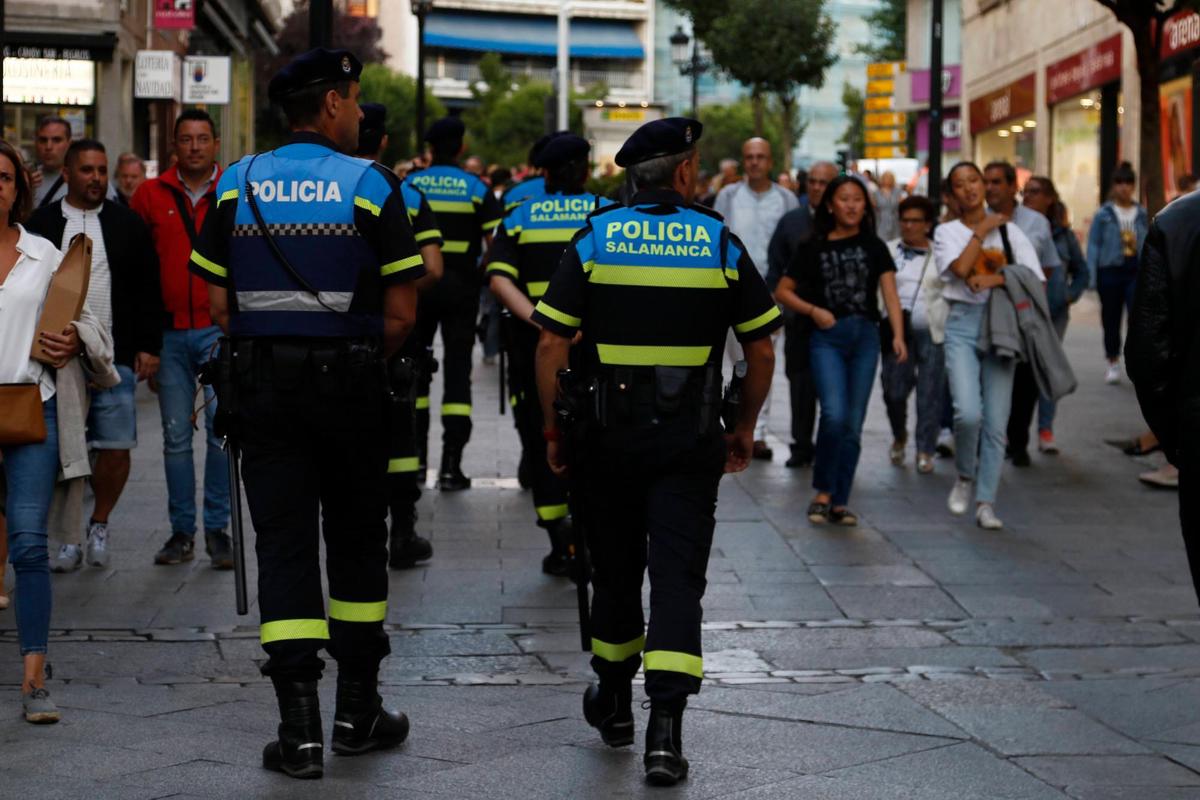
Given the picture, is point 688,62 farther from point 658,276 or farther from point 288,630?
point 288,630

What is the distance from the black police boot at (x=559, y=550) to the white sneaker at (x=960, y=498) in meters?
2.77

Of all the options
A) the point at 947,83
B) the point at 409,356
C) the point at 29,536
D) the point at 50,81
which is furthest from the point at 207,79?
the point at 947,83

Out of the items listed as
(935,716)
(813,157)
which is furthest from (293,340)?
(813,157)

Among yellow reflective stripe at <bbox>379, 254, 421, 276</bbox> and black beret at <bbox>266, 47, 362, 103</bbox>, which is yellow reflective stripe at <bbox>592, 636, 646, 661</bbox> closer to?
yellow reflective stripe at <bbox>379, 254, 421, 276</bbox>

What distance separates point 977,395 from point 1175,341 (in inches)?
238

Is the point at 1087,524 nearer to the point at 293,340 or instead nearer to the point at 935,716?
the point at 935,716

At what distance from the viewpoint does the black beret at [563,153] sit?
9.04 m

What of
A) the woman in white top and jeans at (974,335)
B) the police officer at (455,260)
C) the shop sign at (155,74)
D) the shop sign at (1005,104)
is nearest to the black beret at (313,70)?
the police officer at (455,260)

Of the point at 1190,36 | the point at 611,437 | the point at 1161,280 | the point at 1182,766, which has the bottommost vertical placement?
the point at 1182,766

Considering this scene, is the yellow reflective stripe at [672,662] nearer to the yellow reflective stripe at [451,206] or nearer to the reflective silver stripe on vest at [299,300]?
the reflective silver stripe on vest at [299,300]

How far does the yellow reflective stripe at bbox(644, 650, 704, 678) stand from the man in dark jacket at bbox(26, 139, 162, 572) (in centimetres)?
378

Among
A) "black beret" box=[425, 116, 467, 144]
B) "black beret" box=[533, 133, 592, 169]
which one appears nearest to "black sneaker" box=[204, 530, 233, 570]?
"black beret" box=[533, 133, 592, 169]

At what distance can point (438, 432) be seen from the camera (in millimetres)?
14578

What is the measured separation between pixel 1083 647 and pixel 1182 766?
A: 6.06 ft
